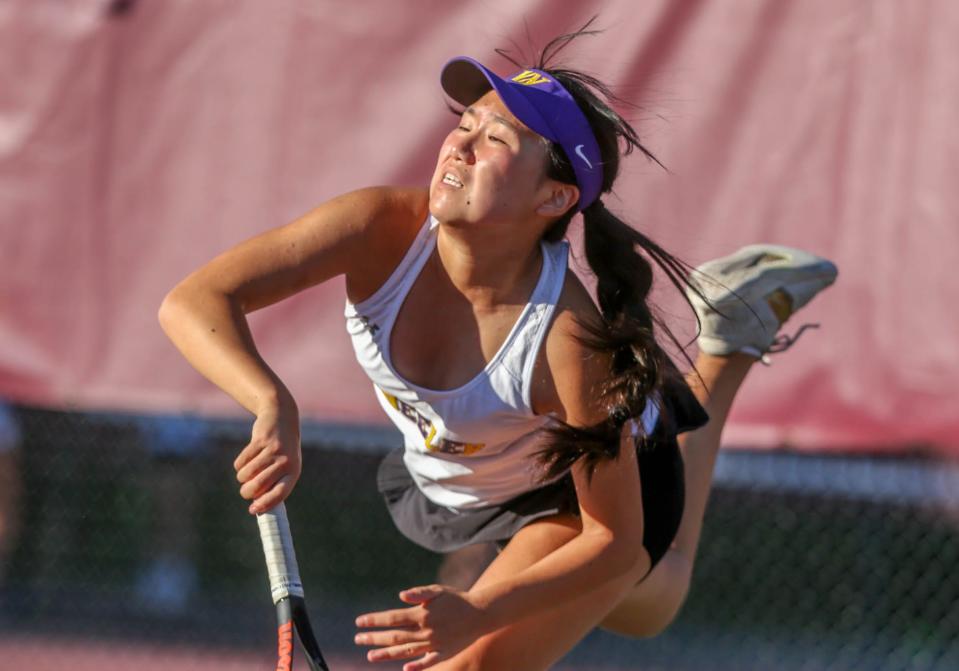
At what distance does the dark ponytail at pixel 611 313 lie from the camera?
8.02ft

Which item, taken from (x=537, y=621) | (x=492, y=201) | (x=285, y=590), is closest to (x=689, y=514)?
(x=537, y=621)

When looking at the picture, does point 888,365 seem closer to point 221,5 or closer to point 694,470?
point 694,470

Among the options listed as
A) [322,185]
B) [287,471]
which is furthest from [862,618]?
[287,471]

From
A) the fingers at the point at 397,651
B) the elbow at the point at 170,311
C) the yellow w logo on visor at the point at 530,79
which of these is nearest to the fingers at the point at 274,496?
the fingers at the point at 397,651

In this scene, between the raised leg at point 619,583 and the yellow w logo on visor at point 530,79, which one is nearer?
the yellow w logo on visor at point 530,79

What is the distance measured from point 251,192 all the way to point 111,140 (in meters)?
0.45

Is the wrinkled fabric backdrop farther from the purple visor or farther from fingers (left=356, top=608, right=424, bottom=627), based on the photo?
fingers (left=356, top=608, right=424, bottom=627)

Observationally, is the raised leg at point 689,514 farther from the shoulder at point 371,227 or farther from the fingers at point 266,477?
the fingers at point 266,477

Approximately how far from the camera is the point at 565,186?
8.34 feet

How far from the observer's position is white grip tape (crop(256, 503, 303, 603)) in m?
2.24

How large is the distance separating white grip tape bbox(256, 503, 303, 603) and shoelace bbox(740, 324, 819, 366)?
1.41 m

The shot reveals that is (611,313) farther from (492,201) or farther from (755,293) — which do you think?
(755,293)

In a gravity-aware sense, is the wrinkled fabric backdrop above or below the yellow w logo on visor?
below

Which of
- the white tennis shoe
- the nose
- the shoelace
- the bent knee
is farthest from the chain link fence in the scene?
the nose
